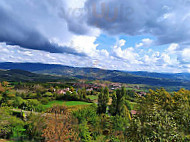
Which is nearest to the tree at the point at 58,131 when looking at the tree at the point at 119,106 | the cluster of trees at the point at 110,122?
the cluster of trees at the point at 110,122

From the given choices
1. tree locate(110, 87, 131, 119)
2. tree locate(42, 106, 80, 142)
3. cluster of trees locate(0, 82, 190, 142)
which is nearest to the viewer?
cluster of trees locate(0, 82, 190, 142)

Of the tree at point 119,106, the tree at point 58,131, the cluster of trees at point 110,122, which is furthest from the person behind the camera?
the tree at point 119,106

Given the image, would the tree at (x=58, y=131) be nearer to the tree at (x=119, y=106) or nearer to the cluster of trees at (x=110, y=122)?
the cluster of trees at (x=110, y=122)

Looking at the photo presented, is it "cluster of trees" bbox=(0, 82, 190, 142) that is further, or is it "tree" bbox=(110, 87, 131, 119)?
"tree" bbox=(110, 87, 131, 119)

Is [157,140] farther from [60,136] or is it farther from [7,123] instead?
[7,123]

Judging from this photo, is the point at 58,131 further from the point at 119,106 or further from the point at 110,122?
the point at 119,106

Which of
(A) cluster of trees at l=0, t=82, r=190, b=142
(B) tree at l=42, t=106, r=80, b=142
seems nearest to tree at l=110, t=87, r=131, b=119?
(A) cluster of trees at l=0, t=82, r=190, b=142

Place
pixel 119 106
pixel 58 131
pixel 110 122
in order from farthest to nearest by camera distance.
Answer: pixel 119 106
pixel 110 122
pixel 58 131

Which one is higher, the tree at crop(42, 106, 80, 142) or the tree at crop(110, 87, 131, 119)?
the tree at crop(42, 106, 80, 142)

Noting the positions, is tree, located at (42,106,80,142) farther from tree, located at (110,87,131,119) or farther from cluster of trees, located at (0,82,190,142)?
tree, located at (110,87,131,119)

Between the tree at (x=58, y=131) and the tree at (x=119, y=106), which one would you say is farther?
the tree at (x=119, y=106)

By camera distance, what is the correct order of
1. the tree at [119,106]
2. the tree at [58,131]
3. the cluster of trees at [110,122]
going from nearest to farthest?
the cluster of trees at [110,122]
the tree at [58,131]
the tree at [119,106]

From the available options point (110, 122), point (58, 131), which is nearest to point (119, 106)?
point (110, 122)

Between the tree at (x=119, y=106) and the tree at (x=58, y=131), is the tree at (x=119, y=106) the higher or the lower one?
the lower one
